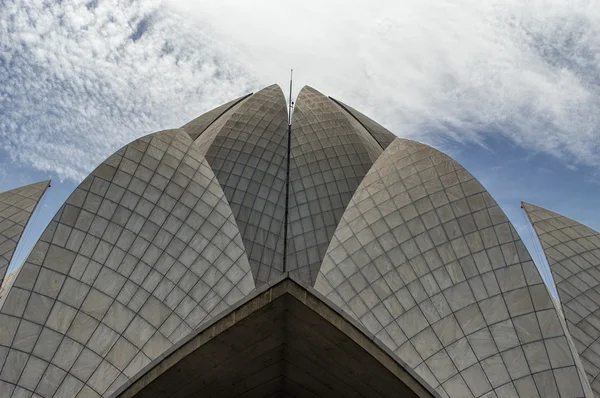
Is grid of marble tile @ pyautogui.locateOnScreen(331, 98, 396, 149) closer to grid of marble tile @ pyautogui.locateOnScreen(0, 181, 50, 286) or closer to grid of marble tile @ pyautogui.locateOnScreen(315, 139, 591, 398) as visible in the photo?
grid of marble tile @ pyautogui.locateOnScreen(315, 139, 591, 398)

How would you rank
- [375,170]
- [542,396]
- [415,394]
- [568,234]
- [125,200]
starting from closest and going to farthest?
[415,394] → [542,396] → [125,200] → [375,170] → [568,234]

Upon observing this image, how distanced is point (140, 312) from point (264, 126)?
1629cm

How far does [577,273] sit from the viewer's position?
22.0m

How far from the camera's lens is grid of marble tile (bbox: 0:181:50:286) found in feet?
66.6

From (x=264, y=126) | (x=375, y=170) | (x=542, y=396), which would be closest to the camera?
(x=542, y=396)

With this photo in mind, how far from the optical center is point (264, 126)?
2953 centimetres

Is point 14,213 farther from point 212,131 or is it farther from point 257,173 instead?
point 257,173

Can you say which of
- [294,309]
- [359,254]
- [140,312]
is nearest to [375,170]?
[359,254]

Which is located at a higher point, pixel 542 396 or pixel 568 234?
pixel 568 234

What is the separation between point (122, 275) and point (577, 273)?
19867mm

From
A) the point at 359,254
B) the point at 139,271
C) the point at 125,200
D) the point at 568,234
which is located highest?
the point at 568,234

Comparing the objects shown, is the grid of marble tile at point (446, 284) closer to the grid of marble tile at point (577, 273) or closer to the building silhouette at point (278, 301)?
the building silhouette at point (278, 301)

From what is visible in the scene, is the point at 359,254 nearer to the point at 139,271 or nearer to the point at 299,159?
the point at 139,271

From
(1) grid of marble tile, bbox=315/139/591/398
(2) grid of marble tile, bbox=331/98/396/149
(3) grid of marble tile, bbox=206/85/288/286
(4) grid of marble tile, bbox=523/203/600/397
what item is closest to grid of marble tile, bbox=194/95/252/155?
(3) grid of marble tile, bbox=206/85/288/286
